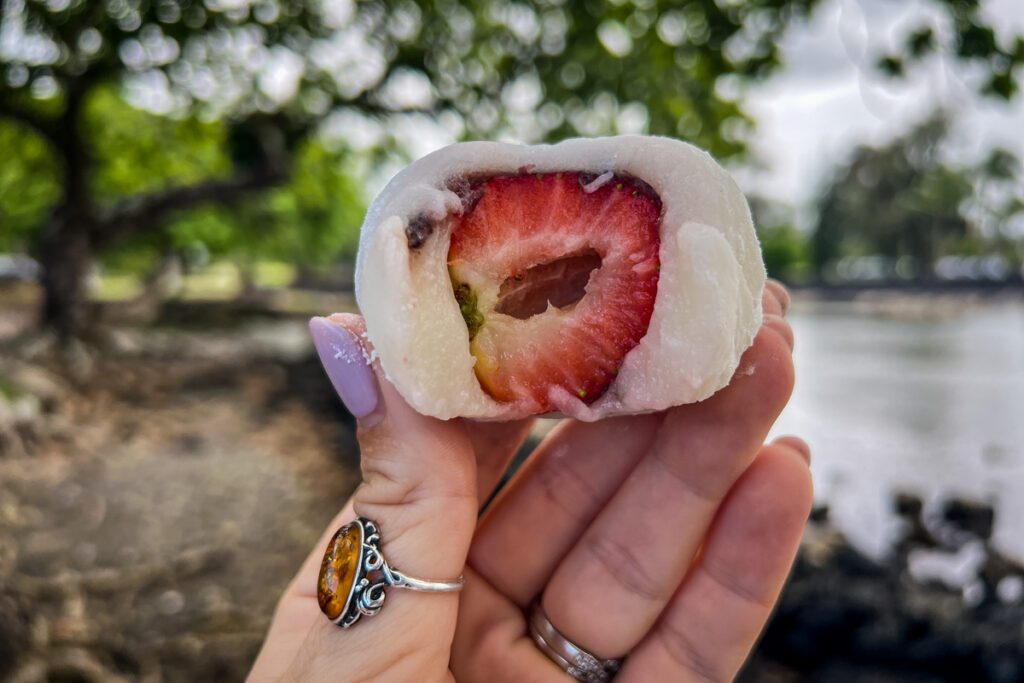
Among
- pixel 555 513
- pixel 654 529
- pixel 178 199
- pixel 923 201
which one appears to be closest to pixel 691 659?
pixel 654 529

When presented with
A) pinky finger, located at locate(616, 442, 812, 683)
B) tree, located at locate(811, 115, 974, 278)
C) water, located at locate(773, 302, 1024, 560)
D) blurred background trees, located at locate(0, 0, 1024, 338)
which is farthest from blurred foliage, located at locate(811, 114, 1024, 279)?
pinky finger, located at locate(616, 442, 812, 683)

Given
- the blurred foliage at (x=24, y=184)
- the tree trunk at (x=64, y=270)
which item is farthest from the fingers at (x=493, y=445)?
the blurred foliage at (x=24, y=184)

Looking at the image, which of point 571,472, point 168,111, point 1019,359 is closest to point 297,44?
point 168,111

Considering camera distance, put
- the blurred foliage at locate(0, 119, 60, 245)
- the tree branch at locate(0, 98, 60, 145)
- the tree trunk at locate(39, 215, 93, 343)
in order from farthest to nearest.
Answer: the blurred foliage at locate(0, 119, 60, 245)
the tree trunk at locate(39, 215, 93, 343)
the tree branch at locate(0, 98, 60, 145)

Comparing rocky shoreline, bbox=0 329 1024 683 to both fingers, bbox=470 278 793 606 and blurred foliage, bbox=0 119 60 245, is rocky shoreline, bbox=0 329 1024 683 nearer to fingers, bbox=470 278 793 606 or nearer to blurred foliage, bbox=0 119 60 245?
fingers, bbox=470 278 793 606

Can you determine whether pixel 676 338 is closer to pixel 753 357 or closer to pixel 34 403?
pixel 753 357

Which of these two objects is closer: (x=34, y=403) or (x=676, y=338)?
(x=676, y=338)

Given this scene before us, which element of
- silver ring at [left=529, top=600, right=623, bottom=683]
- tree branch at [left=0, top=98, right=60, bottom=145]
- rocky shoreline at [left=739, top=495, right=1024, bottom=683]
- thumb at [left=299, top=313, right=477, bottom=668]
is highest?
thumb at [left=299, top=313, right=477, bottom=668]
